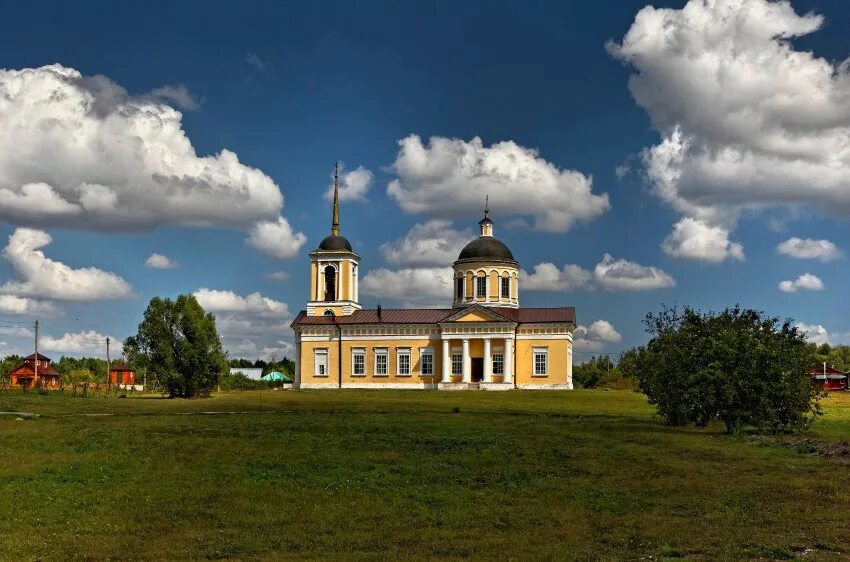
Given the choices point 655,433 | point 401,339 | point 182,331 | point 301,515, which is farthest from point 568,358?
point 301,515

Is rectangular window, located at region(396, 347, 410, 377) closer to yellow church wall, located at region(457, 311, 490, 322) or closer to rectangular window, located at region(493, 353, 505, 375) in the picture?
yellow church wall, located at region(457, 311, 490, 322)

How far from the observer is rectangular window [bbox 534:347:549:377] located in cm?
7662

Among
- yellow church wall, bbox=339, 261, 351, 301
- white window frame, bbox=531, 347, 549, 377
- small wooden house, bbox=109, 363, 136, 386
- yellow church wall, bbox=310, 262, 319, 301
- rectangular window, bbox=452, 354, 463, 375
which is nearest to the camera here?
white window frame, bbox=531, 347, 549, 377

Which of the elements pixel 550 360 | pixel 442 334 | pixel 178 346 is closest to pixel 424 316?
pixel 442 334

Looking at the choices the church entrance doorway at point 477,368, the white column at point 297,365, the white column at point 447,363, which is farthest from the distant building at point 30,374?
the church entrance doorway at point 477,368

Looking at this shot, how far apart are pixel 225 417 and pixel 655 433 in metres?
16.7

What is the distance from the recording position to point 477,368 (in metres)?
79.1

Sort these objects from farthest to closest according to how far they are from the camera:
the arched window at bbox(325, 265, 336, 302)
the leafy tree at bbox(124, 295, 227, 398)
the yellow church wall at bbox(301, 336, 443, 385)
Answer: the arched window at bbox(325, 265, 336, 302), the yellow church wall at bbox(301, 336, 443, 385), the leafy tree at bbox(124, 295, 227, 398)

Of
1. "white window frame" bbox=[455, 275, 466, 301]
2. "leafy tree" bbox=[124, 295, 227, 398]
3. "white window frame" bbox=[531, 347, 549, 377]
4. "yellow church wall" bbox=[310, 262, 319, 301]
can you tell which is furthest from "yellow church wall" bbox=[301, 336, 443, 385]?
"leafy tree" bbox=[124, 295, 227, 398]

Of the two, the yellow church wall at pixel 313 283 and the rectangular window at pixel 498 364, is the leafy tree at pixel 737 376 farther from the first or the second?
the yellow church wall at pixel 313 283

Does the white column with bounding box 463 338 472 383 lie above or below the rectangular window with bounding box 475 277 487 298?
below

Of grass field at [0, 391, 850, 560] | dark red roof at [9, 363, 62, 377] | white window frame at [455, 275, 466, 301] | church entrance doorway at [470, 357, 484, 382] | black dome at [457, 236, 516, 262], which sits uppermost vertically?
black dome at [457, 236, 516, 262]

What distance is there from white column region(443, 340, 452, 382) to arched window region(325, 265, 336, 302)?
12327 mm

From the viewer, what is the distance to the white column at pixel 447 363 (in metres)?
78.5
